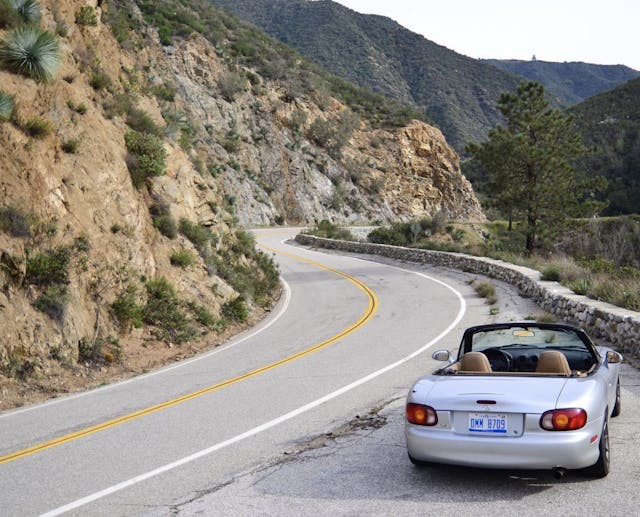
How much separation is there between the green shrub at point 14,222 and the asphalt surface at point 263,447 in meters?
3.94

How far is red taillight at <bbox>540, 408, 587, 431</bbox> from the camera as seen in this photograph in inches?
208

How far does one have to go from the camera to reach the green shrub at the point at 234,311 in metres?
18.3

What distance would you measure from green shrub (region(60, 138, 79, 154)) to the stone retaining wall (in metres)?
12.4

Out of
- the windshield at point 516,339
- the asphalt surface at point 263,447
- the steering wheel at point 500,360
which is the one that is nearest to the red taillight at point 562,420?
the asphalt surface at point 263,447

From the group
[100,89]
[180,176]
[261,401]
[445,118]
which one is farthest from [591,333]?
[445,118]

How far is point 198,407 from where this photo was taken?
30.6 ft

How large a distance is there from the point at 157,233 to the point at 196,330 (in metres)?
3.40

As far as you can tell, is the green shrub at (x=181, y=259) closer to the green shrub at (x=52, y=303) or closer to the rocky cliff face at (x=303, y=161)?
the green shrub at (x=52, y=303)

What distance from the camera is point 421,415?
569 centimetres

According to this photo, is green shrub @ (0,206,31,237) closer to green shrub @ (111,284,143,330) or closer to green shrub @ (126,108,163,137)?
green shrub @ (111,284,143,330)

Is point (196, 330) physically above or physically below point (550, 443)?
below

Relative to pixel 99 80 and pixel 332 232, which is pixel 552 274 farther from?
pixel 332 232

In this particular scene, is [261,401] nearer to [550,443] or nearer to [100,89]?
[550,443]

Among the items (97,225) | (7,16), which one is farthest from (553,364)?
(7,16)
